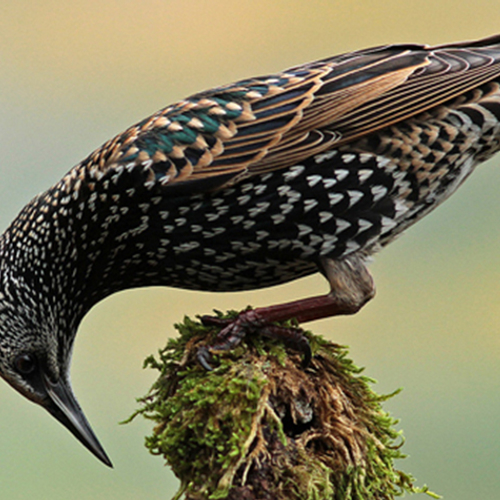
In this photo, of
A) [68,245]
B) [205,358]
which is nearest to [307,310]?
[205,358]

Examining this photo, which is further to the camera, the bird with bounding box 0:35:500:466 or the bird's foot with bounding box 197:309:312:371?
the bird with bounding box 0:35:500:466

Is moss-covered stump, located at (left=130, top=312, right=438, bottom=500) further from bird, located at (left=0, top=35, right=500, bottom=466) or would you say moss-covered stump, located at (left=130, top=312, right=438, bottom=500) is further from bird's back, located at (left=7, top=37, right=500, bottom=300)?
bird's back, located at (left=7, top=37, right=500, bottom=300)

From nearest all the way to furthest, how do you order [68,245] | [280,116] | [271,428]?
[271,428], [280,116], [68,245]

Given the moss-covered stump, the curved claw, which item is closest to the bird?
the curved claw

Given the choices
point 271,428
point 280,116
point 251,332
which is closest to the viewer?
point 271,428

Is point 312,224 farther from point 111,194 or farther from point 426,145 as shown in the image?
point 111,194

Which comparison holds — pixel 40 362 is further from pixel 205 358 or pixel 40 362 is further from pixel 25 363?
pixel 205 358

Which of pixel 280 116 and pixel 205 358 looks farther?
pixel 280 116
